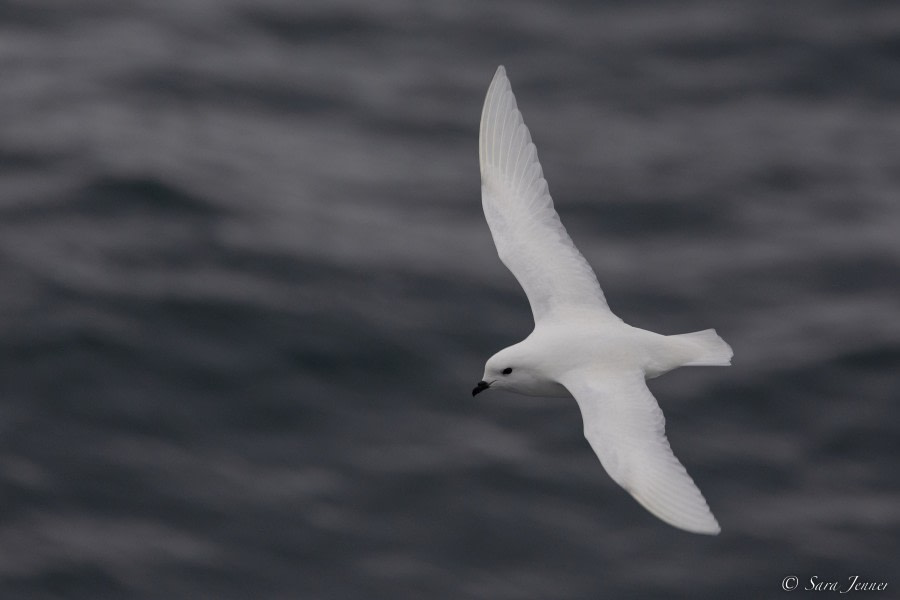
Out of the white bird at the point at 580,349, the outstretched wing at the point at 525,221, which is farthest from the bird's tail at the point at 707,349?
the outstretched wing at the point at 525,221

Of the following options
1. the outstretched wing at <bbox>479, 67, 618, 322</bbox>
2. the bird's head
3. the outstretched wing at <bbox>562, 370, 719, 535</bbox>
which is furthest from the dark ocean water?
the outstretched wing at <bbox>562, 370, 719, 535</bbox>

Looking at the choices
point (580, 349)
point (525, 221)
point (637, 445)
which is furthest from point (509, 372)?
point (525, 221)

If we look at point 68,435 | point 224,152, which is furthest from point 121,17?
point 68,435

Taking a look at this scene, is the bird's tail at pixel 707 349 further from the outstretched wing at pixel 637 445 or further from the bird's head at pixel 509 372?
the bird's head at pixel 509 372

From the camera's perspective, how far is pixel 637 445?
9812 mm

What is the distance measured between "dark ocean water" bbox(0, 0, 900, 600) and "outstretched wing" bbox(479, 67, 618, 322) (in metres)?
4.57

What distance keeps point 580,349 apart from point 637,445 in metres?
0.92

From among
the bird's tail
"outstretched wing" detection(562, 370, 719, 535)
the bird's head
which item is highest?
the bird's tail

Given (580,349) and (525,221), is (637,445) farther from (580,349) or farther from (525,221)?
(525,221)

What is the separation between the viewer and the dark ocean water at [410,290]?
15234mm

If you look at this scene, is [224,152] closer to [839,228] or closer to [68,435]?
[68,435]

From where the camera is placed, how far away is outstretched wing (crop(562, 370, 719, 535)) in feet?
30.6

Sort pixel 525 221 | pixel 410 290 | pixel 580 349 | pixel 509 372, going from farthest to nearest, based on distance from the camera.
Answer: pixel 410 290, pixel 525 221, pixel 509 372, pixel 580 349

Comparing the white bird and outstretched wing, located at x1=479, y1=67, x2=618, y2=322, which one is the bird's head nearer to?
the white bird
